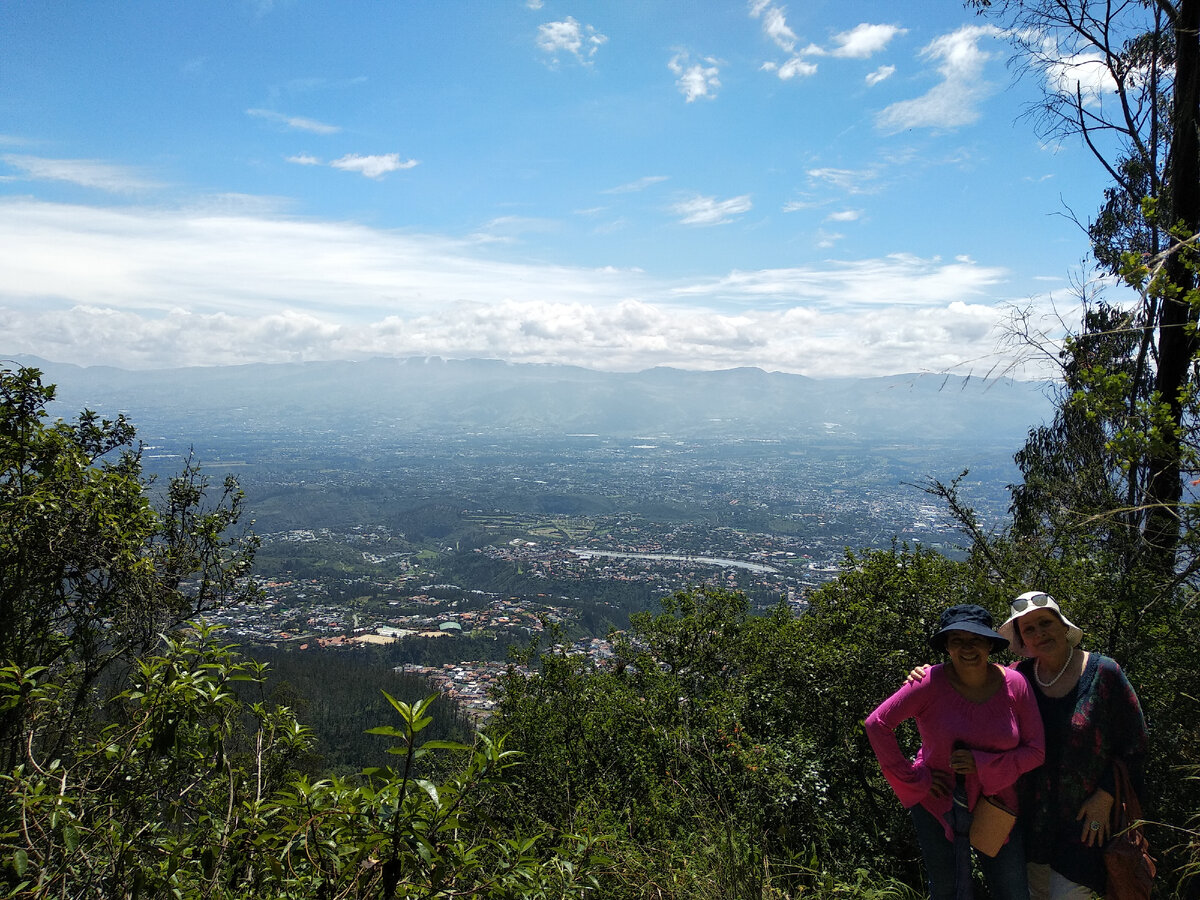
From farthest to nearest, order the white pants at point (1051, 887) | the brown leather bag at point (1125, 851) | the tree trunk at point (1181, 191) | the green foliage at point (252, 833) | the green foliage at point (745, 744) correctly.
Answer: the tree trunk at point (1181, 191) → the green foliage at point (745, 744) → the white pants at point (1051, 887) → the brown leather bag at point (1125, 851) → the green foliage at point (252, 833)

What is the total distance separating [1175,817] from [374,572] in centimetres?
6201

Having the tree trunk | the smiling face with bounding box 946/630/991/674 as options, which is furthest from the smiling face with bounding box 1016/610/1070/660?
the tree trunk

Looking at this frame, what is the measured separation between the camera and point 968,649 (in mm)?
2150

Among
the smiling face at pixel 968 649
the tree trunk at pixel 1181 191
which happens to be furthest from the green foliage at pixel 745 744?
the tree trunk at pixel 1181 191

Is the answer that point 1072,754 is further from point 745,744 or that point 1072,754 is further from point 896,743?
point 745,744

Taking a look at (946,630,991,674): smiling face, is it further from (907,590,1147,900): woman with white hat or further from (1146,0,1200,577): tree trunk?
(1146,0,1200,577): tree trunk

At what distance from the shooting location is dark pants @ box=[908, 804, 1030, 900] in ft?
7.02

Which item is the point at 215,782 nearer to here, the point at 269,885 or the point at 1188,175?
the point at 269,885

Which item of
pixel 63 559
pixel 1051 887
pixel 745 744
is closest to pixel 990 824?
pixel 1051 887

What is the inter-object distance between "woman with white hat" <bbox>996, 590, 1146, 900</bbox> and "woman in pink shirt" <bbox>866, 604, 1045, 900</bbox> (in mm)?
95

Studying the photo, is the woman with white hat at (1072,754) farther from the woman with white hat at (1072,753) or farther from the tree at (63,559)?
the tree at (63,559)

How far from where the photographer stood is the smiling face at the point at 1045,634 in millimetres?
2184

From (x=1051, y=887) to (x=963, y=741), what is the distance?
61 centimetres

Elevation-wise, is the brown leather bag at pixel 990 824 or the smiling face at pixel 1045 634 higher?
the smiling face at pixel 1045 634
